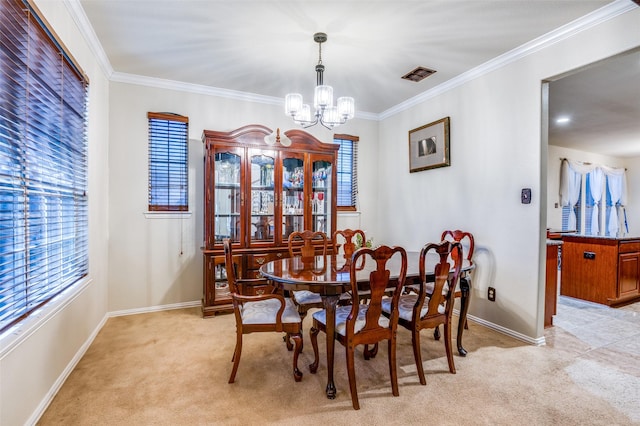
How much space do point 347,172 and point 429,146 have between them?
49.4 inches

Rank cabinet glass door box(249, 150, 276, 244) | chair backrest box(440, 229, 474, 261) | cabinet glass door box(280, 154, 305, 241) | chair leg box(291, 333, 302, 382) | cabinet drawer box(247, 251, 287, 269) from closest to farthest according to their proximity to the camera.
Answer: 1. chair leg box(291, 333, 302, 382)
2. chair backrest box(440, 229, 474, 261)
3. cabinet drawer box(247, 251, 287, 269)
4. cabinet glass door box(249, 150, 276, 244)
5. cabinet glass door box(280, 154, 305, 241)

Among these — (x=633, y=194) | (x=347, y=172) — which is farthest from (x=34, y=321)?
(x=633, y=194)

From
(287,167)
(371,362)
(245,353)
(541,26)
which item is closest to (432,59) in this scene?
(541,26)

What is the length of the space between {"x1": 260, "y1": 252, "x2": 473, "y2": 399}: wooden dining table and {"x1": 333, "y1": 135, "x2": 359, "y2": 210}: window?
6.78ft

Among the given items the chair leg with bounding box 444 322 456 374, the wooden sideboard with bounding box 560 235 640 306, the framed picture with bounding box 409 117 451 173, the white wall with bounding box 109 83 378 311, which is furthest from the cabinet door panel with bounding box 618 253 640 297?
the white wall with bounding box 109 83 378 311

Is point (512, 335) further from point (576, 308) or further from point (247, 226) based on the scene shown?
point (247, 226)

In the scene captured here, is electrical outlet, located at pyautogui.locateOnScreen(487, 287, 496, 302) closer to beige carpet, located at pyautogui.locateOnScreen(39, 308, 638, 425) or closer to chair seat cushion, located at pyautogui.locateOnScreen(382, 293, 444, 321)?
beige carpet, located at pyautogui.locateOnScreen(39, 308, 638, 425)

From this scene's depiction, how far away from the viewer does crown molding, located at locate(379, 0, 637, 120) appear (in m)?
2.25

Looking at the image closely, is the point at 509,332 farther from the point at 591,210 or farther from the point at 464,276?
the point at 591,210

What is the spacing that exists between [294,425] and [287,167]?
272 centimetres

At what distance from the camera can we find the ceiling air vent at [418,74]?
333cm

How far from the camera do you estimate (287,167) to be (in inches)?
152

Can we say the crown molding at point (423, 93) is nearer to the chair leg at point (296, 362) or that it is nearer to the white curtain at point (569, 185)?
the chair leg at point (296, 362)

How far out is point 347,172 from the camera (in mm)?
4762
